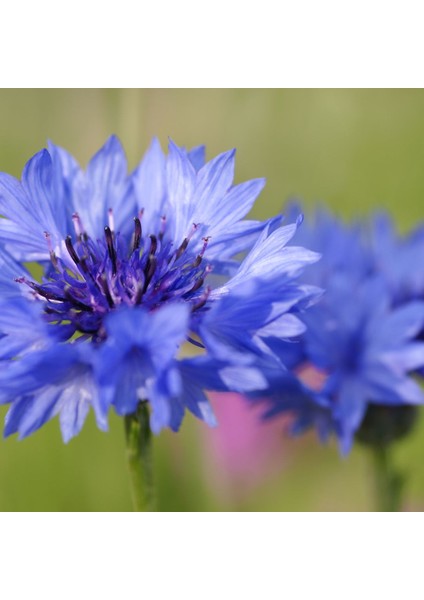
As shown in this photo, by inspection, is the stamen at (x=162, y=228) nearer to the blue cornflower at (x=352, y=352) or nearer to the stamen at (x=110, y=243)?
the stamen at (x=110, y=243)

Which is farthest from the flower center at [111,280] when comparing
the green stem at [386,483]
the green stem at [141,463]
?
the green stem at [386,483]

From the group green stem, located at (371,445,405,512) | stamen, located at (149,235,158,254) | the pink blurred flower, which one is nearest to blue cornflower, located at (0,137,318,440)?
stamen, located at (149,235,158,254)

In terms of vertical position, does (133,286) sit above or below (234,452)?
above

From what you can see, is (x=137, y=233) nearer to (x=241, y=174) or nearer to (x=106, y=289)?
(x=106, y=289)

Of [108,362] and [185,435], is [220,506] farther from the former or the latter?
[108,362]

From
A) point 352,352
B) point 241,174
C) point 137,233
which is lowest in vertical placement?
point 352,352

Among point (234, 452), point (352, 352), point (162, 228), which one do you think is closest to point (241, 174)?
point (234, 452)
